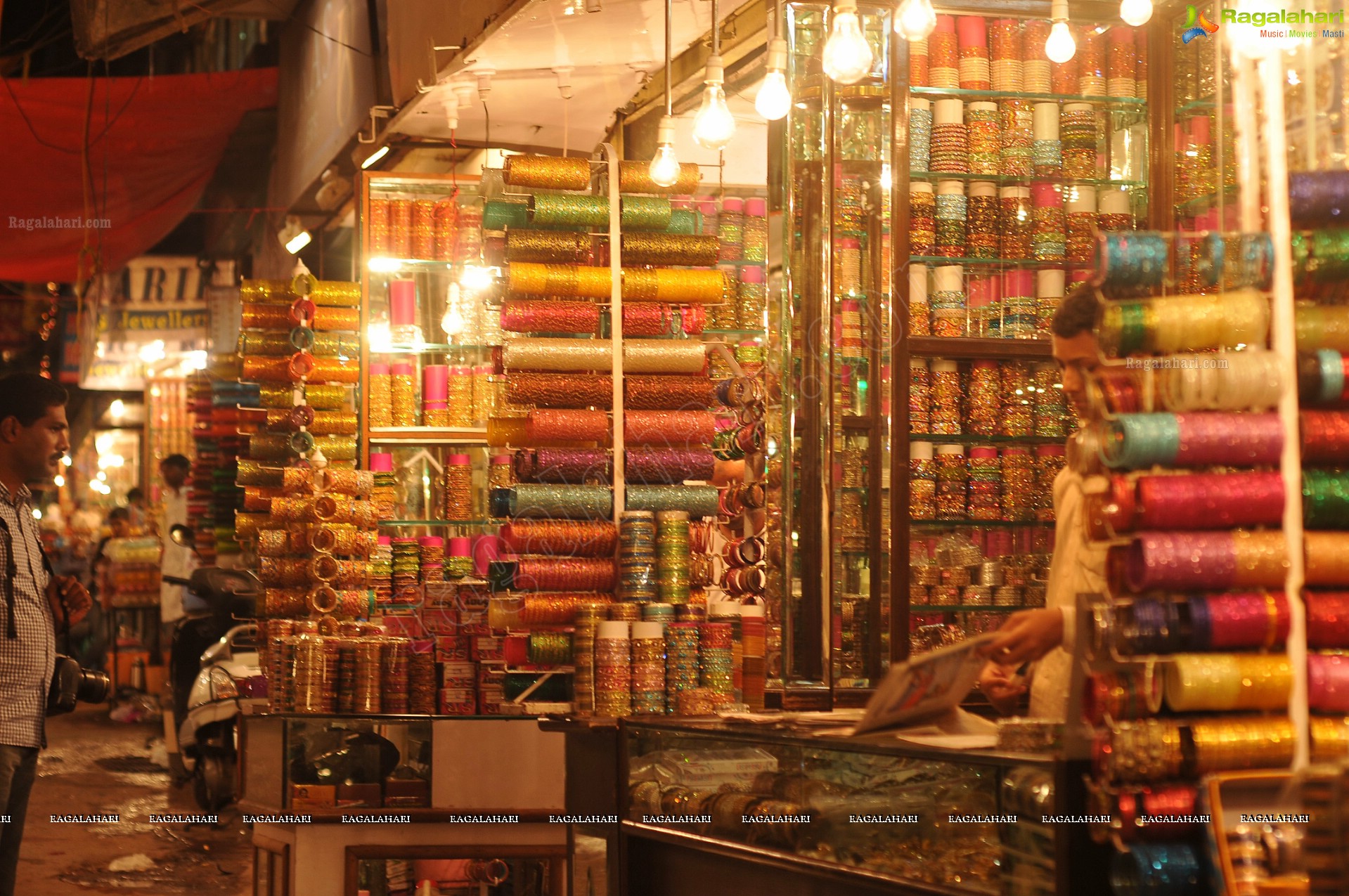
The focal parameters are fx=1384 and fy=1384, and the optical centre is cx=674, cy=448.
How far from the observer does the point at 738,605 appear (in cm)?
402

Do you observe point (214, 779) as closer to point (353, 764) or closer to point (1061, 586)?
point (353, 764)

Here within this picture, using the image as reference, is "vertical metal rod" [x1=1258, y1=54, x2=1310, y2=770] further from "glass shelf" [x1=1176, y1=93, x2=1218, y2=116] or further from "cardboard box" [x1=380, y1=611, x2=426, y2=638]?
"cardboard box" [x1=380, y1=611, x2=426, y2=638]

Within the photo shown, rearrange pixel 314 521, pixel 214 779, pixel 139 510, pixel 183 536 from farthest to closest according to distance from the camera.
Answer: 1. pixel 139 510
2. pixel 183 536
3. pixel 214 779
4. pixel 314 521

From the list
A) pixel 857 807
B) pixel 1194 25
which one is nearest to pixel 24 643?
pixel 857 807

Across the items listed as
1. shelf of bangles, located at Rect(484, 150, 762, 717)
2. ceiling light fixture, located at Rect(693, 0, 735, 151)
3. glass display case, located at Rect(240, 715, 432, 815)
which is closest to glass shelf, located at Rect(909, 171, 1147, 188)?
shelf of bangles, located at Rect(484, 150, 762, 717)

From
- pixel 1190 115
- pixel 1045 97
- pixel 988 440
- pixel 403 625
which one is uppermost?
A: pixel 1045 97

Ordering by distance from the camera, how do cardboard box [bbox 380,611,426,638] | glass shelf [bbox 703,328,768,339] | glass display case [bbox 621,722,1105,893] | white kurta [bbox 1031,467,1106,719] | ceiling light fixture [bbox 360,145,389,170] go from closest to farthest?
glass display case [bbox 621,722,1105,893], white kurta [bbox 1031,467,1106,719], cardboard box [bbox 380,611,426,638], glass shelf [bbox 703,328,768,339], ceiling light fixture [bbox 360,145,389,170]

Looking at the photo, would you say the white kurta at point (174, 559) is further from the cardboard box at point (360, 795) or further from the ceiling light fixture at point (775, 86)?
the ceiling light fixture at point (775, 86)

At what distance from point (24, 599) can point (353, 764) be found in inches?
38.1

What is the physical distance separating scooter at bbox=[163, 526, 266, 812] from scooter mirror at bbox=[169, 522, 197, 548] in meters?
0.68

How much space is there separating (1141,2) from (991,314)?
112cm

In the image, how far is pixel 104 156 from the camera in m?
8.02

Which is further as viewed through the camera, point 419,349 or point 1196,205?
point 419,349

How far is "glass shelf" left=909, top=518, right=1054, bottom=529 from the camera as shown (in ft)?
13.9
